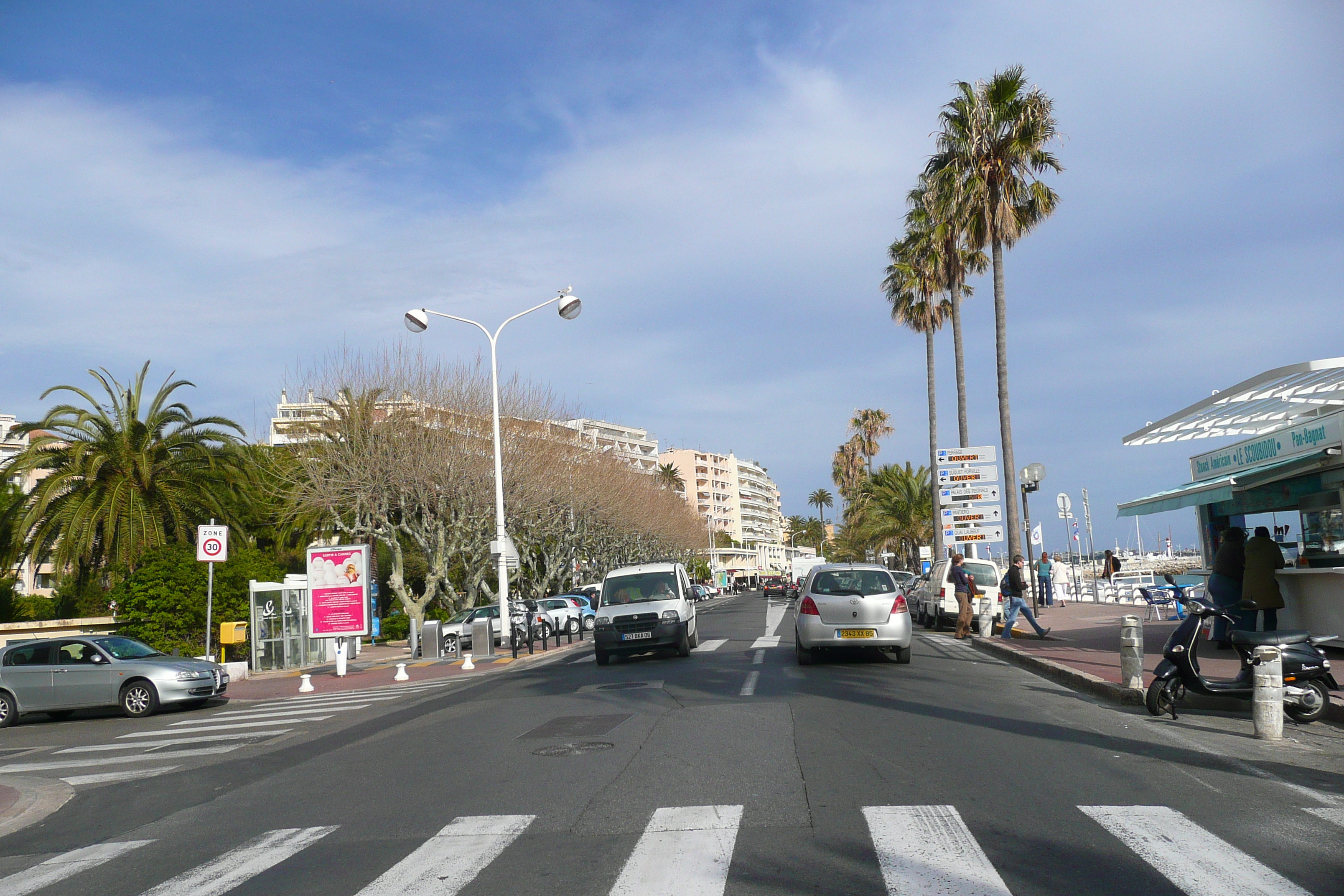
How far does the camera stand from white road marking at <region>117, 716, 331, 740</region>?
14227 mm

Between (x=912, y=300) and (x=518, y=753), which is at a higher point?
(x=912, y=300)

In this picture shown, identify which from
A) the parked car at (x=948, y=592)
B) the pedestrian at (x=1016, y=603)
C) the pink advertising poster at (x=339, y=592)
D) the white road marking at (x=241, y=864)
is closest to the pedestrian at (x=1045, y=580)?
the parked car at (x=948, y=592)

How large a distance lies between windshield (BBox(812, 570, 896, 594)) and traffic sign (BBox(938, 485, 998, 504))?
16886mm

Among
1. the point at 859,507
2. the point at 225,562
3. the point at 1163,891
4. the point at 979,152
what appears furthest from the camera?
the point at 859,507

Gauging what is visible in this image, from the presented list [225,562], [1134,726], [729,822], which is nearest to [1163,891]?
[729,822]

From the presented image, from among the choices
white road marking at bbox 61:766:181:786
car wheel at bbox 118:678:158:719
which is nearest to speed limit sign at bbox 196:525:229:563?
car wheel at bbox 118:678:158:719

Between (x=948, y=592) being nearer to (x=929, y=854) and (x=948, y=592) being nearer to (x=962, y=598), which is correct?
(x=962, y=598)

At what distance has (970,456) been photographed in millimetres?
32906

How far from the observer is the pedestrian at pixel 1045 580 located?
34.8m

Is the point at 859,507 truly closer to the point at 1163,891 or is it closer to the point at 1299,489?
the point at 1299,489

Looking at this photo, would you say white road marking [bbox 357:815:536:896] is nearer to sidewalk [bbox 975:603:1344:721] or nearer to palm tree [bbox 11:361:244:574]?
sidewalk [bbox 975:603:1344:721]

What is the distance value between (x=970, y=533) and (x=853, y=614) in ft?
58.6

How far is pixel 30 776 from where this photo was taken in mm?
11062

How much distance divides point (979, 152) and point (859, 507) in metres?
46.4
